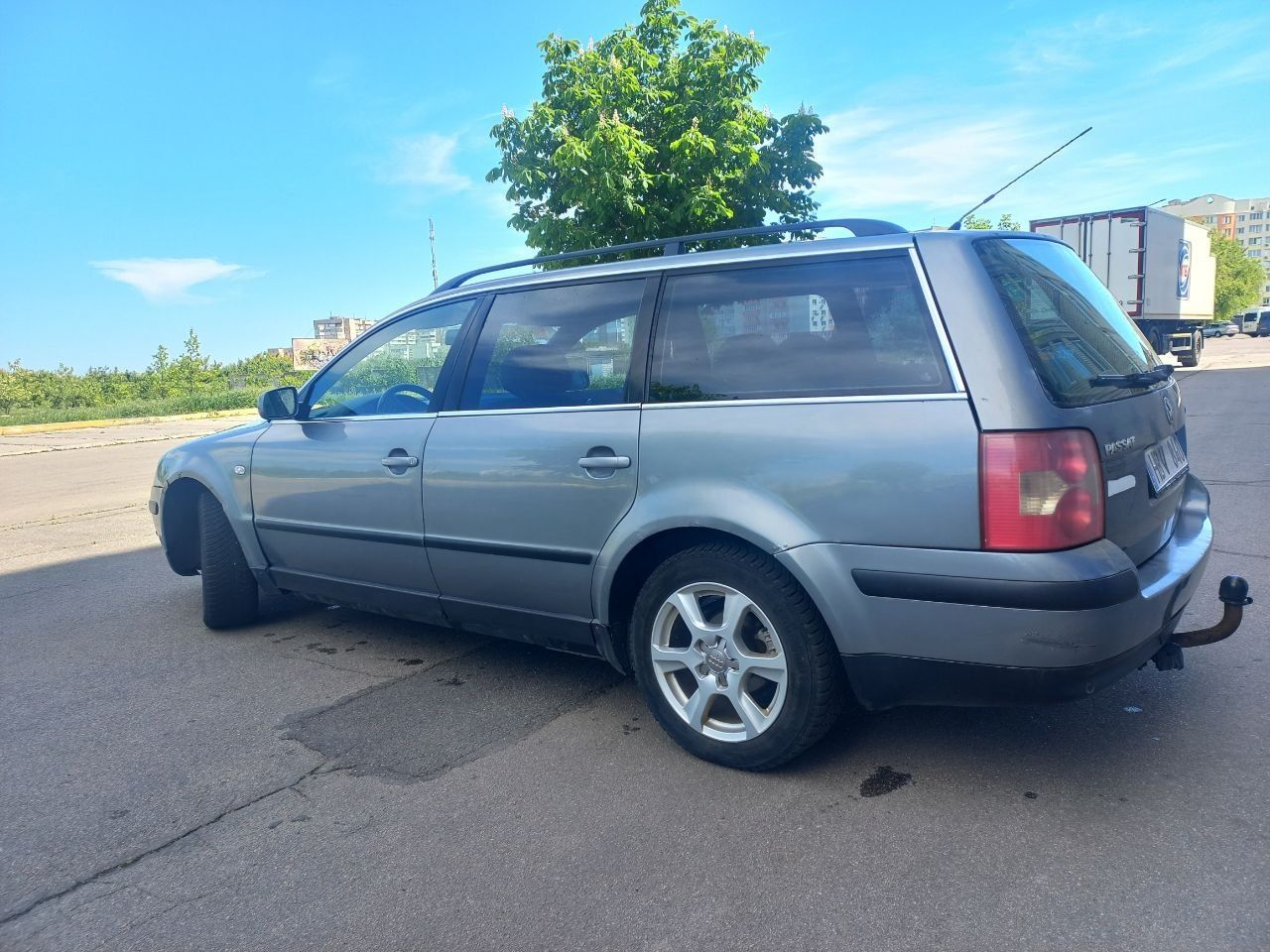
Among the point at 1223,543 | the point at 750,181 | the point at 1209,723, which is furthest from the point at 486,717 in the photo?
the point at 750,181

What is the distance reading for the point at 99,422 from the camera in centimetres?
2534

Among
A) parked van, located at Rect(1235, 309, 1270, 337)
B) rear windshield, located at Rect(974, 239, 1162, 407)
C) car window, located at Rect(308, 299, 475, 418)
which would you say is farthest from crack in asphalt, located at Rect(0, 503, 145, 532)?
parked van, located at Rect(1235, 309, 1270, 337)

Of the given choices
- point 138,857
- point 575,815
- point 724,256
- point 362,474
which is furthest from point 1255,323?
point 138,857

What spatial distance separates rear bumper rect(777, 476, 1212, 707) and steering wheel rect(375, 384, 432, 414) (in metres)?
1.88

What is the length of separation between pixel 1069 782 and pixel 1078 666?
1.88ft

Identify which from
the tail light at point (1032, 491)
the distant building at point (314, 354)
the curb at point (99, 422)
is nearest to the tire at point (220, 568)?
the tail light at point (1032, 491)

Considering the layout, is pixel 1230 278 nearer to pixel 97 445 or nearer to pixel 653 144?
pixel 653 144

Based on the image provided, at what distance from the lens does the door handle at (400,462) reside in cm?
386

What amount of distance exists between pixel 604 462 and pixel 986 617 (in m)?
1.34

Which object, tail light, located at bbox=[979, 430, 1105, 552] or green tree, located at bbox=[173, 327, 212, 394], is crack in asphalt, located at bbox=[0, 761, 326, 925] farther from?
green tree, located at bbox=[173, 327, 212, 394]

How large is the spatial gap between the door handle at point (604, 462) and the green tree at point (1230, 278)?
77.0 m

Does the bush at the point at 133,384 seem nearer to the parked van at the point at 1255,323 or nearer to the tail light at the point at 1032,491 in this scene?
the tail light at the point at 1032,491

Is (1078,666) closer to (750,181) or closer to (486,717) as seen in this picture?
(486,717)

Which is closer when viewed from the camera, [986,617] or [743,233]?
[986,617]
